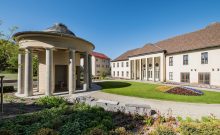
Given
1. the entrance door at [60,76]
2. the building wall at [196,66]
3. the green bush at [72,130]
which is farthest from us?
the building wall at [196,66]

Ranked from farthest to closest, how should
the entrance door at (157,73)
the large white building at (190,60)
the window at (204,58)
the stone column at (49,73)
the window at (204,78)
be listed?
the entrance door at (157,73) < the window at (204,58) < the window at (204,78) < the large white building at (190,60) < the stone column at (49,73)

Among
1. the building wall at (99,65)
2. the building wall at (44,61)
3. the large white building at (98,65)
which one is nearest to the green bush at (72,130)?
the building wall at (44,61)

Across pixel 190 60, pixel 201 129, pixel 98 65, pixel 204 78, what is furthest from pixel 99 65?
pixel 201 129

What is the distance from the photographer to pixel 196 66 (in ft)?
84.6

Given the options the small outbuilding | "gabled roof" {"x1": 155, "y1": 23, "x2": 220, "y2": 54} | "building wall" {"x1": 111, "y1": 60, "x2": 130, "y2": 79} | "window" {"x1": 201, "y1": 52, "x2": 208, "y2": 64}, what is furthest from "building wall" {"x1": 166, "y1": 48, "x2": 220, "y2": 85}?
the small outbuilding

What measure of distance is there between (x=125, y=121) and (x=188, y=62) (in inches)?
969

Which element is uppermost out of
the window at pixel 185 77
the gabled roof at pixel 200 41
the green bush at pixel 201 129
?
the gabled roof at pixel 200 41

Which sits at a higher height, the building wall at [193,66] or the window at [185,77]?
the building wall at [193,66]

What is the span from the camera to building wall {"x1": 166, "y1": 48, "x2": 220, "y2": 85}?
2280cm

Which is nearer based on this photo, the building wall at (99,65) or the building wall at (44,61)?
the building wall at (44,61)

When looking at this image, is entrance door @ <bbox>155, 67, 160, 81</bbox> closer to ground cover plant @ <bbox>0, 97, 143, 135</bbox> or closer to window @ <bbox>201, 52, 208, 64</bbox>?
window @ <bbox>201, 52, 208, 64</bbox>

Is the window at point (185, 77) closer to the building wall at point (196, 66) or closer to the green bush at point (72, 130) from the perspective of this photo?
the building wall at point (196, 66)

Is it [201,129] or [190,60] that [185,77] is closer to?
[190,60]

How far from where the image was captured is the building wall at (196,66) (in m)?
22.8
